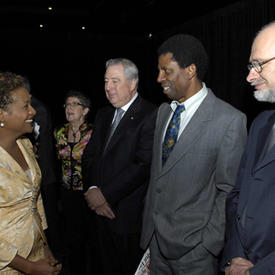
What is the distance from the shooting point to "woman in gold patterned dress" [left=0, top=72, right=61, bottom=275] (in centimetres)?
165

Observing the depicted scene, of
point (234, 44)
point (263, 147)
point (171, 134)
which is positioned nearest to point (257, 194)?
point (263, 147)

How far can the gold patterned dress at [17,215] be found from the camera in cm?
164

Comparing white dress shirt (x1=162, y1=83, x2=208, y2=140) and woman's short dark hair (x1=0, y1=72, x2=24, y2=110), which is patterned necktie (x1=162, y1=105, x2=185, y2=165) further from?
woman's short dark hair (x1=0, y1=72, x2=24, y2=110)

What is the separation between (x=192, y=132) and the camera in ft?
6.23

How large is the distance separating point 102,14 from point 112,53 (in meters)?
1.75

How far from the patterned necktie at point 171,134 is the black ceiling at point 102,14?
3.61 meters

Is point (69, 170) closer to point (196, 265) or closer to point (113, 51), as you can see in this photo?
point (196, 265)

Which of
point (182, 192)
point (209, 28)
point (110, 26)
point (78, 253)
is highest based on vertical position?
point (110, 26)

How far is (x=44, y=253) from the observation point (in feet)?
6.29

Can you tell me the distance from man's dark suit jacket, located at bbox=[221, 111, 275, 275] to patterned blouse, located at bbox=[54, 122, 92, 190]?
8.34 feet

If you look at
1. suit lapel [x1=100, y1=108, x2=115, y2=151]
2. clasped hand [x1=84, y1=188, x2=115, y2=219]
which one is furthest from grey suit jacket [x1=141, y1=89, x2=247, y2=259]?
suit lapel [x1=100, y1=108, x2=115, y2=151]

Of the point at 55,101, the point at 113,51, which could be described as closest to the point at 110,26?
the point at 113,51

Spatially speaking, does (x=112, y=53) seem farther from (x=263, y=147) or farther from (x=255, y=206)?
(x=255, y=206)

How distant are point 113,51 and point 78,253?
522 centimetres
